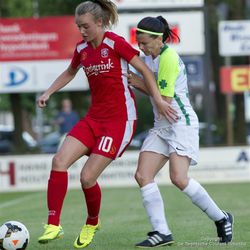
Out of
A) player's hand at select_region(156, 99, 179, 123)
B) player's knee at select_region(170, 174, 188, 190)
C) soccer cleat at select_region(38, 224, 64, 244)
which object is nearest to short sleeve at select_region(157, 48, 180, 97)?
player's hand at select_region(156, 99, 179, 123)

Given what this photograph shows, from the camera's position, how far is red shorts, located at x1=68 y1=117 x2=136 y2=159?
26.6 ft

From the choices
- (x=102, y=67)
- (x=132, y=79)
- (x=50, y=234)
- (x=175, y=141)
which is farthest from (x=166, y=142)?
(x=50, y=234)

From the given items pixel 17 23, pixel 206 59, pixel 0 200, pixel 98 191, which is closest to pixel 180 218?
pixel 98 191

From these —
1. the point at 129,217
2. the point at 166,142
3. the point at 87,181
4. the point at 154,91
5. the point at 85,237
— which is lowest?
the point at 129,217

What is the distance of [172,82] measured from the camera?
7914mm

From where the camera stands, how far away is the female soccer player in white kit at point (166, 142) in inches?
313

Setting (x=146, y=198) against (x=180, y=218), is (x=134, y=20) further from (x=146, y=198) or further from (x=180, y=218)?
(x=146, y=198)

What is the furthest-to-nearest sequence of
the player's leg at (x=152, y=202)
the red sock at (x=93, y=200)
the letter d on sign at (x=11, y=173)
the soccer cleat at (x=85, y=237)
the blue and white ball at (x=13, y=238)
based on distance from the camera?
1. the letter d on sign at (x=11, y=173)
2. the red sock at (x=93, y=200)
3. the soccer cleat at (x=85, y=237)
4. the player's leg at (x=152, y=202)
5. the blue and white ball at (x=13, y=238)

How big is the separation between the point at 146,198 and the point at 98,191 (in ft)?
1.71

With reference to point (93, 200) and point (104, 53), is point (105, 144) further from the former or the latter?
point (104, 53)

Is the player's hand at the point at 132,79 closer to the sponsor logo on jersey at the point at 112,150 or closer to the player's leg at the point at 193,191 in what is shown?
the sponsor logo on jersey at the point at 112,150

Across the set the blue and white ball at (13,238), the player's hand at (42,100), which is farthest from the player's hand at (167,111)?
the blue and white ball at (13,238)

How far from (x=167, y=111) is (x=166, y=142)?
0.36 m

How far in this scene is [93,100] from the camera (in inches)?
326
